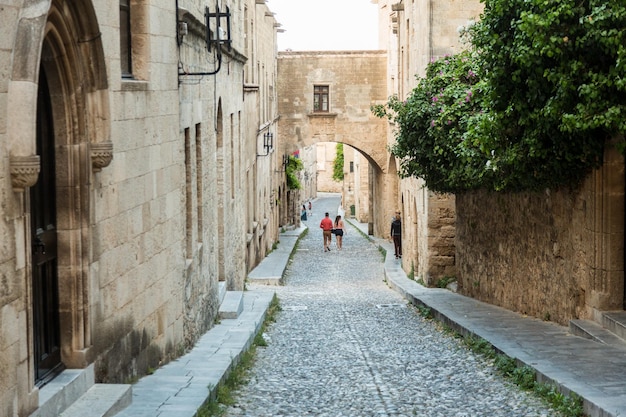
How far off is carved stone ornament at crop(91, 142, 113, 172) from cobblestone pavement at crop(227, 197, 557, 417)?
2.78 meters

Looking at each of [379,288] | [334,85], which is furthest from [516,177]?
[334,85]

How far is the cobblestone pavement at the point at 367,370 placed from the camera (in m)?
9.08

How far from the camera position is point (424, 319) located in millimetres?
16781

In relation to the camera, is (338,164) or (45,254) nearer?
(45,254)

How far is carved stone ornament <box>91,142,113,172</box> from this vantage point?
23.5 feet

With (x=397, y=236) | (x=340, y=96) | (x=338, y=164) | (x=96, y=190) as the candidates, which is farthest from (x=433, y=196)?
(x=338, y=164)

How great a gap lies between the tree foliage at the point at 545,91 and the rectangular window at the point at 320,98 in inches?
988

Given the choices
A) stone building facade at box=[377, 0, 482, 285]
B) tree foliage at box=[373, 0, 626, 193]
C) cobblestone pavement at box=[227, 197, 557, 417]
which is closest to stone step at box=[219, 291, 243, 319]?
cobblestone pavement at box=[227, 197, 557, 417]

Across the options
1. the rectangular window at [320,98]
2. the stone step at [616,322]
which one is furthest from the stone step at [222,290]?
the rectangular window at [320,98]

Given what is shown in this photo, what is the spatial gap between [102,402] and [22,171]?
6.94 feet

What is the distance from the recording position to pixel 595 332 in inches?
436

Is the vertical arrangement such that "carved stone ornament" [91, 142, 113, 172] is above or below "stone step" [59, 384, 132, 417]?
above

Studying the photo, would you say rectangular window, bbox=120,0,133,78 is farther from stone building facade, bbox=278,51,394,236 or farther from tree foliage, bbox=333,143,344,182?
tree foliage, bbox=333,143,344,182

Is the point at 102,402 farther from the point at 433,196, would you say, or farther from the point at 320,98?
the point at 320,98
